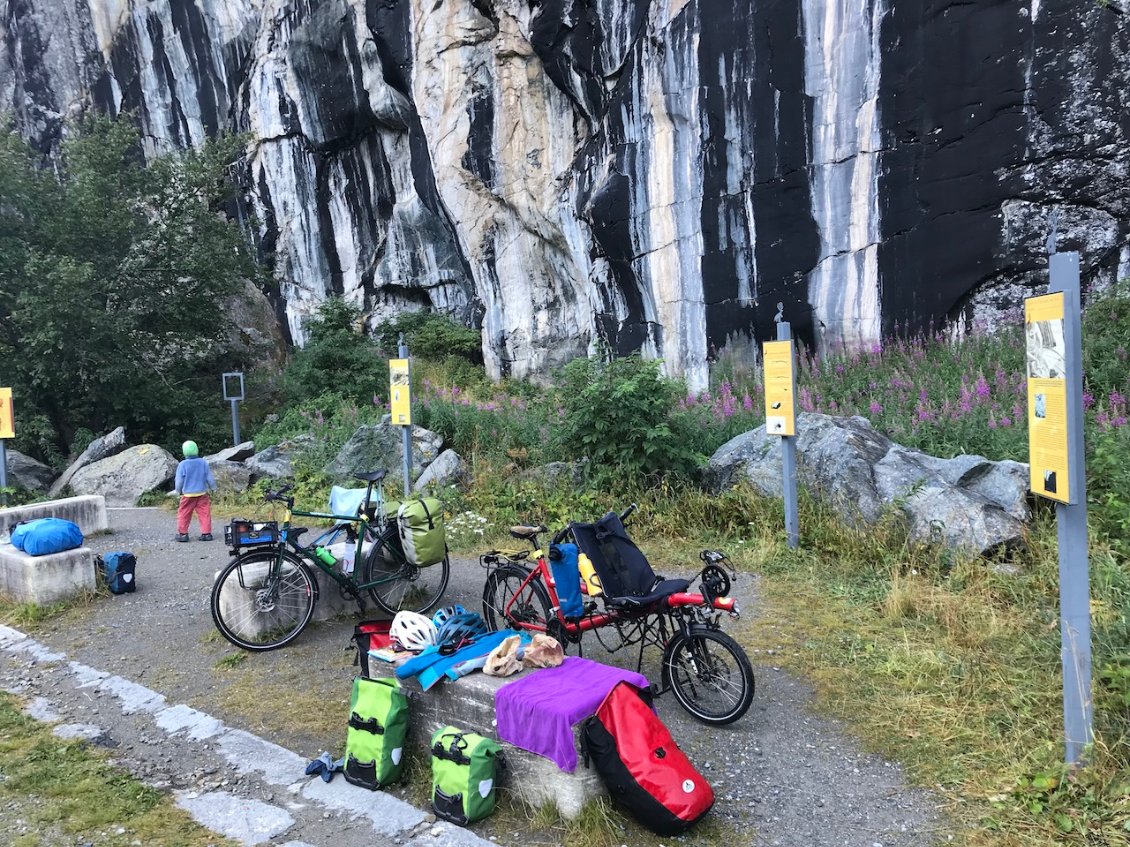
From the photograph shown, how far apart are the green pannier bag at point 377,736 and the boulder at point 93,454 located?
12573mm

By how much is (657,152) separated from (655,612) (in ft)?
38.7

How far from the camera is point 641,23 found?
13797 mm

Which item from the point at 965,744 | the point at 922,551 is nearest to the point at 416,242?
the point at 922,551

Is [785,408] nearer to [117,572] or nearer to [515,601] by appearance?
[515,601]

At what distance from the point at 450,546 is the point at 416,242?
15.3 meters

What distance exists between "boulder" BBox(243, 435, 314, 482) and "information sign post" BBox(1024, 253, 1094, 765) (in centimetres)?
1094

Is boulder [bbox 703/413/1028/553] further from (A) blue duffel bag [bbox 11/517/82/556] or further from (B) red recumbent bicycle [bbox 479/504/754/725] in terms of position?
(A) blue duffel bag [bbox 11/517/82/556]

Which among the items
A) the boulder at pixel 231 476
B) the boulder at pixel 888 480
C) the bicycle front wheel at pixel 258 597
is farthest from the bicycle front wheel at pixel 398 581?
the boulder at pixel 231 476

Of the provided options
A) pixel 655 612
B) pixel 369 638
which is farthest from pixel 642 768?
pixel 369 638

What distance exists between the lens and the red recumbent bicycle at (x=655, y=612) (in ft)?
12.4

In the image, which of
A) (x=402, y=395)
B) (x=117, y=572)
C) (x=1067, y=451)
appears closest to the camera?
(x=1067, y=451)

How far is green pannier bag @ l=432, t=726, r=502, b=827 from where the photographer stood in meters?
2.99

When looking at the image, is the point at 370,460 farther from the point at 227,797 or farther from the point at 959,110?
the point at 959,110

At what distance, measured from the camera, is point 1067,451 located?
272 centimetres
